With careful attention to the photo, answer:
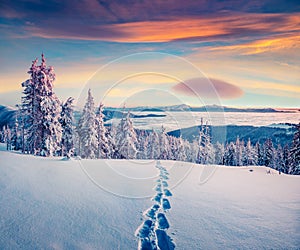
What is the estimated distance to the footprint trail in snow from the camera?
512 cm

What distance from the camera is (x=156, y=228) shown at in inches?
229

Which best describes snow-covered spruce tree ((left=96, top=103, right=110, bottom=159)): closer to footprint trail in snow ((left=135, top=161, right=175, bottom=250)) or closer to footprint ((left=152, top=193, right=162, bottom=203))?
footprint ((left=152, top=193, right=162, bottom=203))

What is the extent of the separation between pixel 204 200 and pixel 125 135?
28.9m

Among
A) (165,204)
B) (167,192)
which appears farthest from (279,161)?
(165,204)

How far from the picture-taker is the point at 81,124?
3691cm

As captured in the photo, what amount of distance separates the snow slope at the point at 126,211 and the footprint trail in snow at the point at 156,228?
92 mm

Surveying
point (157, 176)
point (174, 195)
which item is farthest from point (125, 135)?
point (174, 195)

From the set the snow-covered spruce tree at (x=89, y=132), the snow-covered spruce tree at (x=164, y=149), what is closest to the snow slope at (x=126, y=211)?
the snow-covered spruce tree at (x=89, y=132)

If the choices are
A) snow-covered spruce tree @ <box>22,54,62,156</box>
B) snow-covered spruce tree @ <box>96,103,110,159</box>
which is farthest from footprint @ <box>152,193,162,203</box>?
snow-covered spruce tree @ <box>96,103,110,159</box>

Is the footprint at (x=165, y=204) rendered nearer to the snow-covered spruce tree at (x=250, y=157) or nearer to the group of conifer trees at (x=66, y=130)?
the group of conifer trees at (x=66, y=130)

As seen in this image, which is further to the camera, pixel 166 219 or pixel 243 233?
pixel 166 219

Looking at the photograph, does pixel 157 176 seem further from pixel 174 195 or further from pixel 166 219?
pixel 166 219

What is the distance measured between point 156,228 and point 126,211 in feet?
4.17

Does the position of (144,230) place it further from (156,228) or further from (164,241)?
(164,241)
